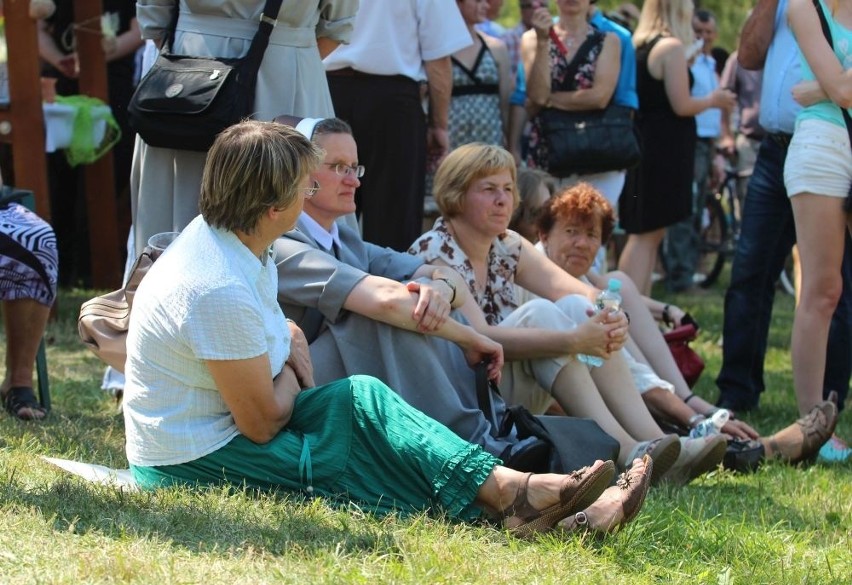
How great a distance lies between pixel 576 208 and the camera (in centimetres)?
547

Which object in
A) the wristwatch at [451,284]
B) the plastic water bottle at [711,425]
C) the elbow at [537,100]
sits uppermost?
the elbow at [537,100]

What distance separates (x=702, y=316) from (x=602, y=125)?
272 centimetres

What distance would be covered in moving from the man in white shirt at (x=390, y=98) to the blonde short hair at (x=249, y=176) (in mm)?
2627

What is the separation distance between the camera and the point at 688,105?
774 centimetres

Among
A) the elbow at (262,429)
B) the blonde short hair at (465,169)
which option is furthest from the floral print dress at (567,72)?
the elbow at (262,429)

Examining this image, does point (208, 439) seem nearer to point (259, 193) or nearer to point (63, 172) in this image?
point (259, 193)

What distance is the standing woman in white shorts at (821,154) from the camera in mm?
5258

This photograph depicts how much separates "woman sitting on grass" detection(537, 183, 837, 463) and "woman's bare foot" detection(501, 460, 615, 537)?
1.91m

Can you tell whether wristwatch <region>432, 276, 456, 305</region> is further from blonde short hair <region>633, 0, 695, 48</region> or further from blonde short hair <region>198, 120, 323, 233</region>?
blonde short hair <region>633, 0, 695, 48</region>

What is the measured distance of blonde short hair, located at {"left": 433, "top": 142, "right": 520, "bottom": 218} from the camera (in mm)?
4961

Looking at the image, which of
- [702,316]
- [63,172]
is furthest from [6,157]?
[702,316]

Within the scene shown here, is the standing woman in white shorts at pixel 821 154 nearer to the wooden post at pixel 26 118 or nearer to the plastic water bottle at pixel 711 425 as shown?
the plastic water bottle at pixel 711 425

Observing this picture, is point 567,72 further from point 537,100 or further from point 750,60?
point 750,60

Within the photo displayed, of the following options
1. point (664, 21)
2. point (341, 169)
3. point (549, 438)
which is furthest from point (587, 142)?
point (549, 438)
